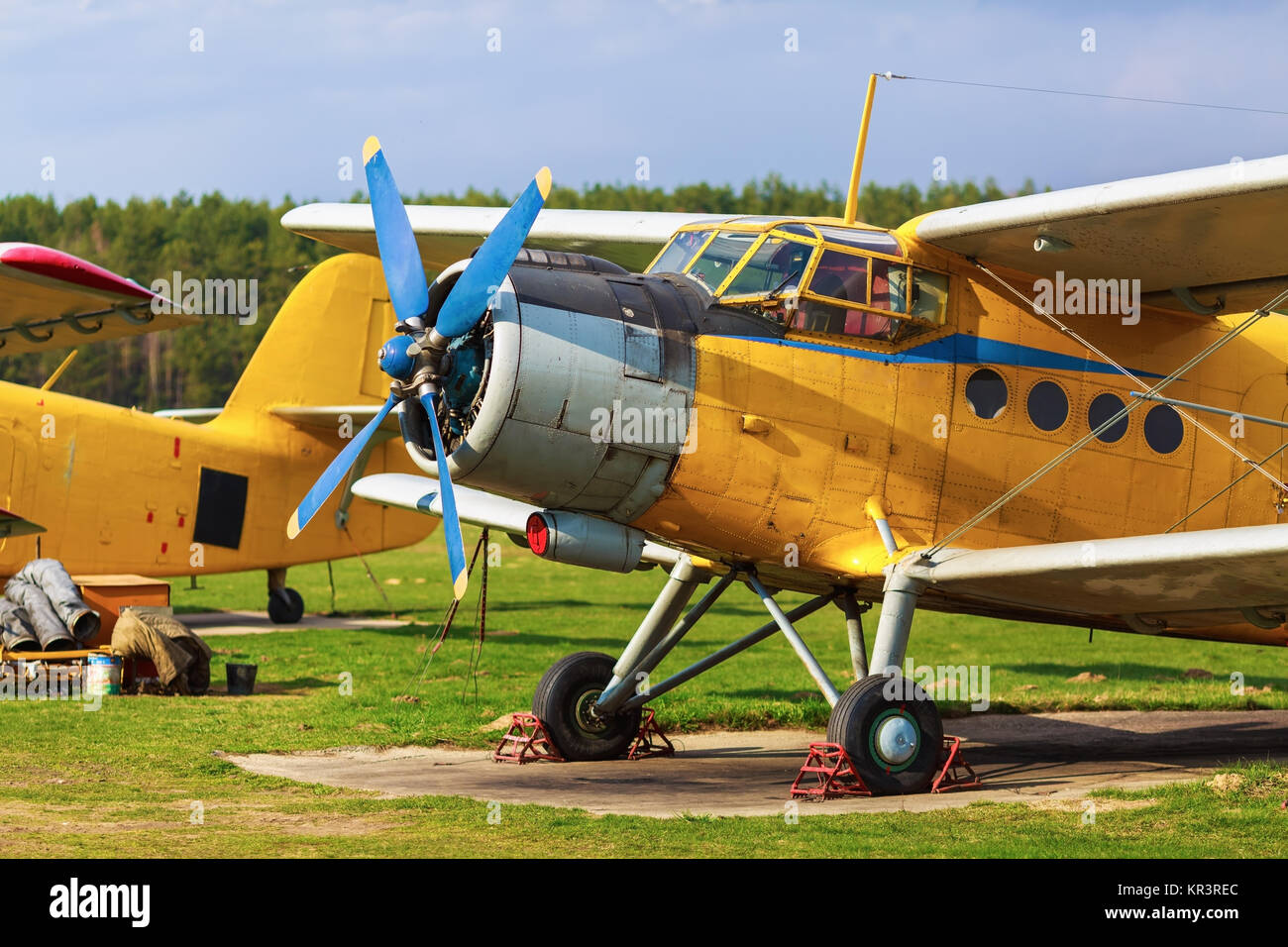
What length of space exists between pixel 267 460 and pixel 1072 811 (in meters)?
17.1

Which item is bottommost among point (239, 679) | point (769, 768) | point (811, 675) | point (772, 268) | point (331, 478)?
point (239, 679)

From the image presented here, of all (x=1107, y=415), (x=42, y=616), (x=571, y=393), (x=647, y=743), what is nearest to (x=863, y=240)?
(x=1107, y=415)

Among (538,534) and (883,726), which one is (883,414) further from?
(538,534)

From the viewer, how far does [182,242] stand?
112312mm

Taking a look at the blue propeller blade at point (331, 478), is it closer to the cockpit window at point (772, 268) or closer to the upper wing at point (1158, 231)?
the cockpit window at point (772, 268)

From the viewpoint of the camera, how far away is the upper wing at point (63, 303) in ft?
46.3

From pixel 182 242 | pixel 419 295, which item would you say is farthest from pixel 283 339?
pixel 182 242

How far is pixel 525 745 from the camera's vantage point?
12008 millimetres

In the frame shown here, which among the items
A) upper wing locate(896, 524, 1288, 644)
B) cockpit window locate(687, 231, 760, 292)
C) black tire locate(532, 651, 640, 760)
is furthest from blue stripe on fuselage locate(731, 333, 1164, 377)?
black tire locate(532, 651, 640, 760)

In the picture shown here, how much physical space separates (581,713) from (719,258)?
400 centimetres

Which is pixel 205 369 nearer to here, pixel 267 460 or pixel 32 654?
pixel 267 460

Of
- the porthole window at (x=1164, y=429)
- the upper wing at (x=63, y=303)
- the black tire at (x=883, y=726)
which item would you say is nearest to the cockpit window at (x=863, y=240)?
the porthole window at (x=1164, y=429)

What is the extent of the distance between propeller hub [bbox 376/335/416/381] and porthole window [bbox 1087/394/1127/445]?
17.2 ft

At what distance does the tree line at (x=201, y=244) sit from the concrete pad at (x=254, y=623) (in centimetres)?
4993
